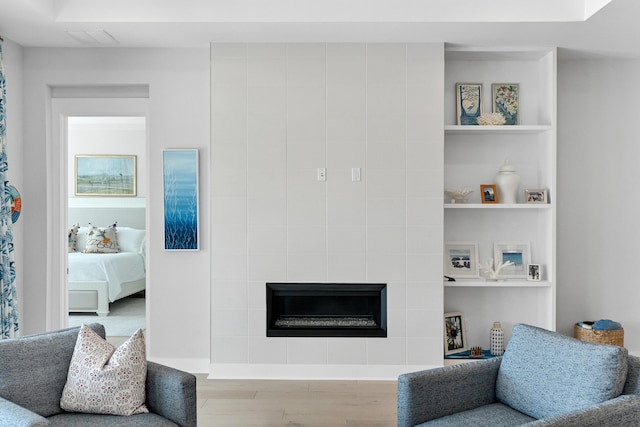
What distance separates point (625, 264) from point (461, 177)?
5.20 feet

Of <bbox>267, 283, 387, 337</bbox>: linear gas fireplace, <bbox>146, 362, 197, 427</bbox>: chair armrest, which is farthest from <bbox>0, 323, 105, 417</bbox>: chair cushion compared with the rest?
<bbox>267, 283, 387, 337</bbox>: linear gas fireplace

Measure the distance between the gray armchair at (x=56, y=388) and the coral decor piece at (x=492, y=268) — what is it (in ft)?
8.87

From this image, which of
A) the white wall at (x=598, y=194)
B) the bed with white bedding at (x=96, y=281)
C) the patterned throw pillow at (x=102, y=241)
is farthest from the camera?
the patterned throw pillow at (x=102, y=241)

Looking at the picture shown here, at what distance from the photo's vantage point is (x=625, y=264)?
173 inches

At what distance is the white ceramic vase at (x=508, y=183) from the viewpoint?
4098 millimetres

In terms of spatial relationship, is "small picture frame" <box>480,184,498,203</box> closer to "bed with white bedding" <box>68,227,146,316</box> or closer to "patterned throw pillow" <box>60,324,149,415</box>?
"patterned throw pillow" <box>60,324,149,415</box>

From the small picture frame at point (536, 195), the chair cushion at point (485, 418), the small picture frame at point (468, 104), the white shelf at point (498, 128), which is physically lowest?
the chair cushion at point (485, 418)

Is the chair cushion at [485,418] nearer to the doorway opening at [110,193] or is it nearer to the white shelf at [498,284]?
the white shelf at [498,284]

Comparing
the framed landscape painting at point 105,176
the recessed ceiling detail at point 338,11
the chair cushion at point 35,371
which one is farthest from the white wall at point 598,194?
the framed landscape painting at point 105,176

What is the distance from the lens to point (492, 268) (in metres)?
4.23

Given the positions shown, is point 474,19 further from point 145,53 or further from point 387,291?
point 145,53

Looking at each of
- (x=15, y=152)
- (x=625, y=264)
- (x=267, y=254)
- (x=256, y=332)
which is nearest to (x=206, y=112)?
(x=267, y=254)

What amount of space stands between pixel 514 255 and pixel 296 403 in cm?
A: 215

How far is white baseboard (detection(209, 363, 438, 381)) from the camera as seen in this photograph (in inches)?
153
